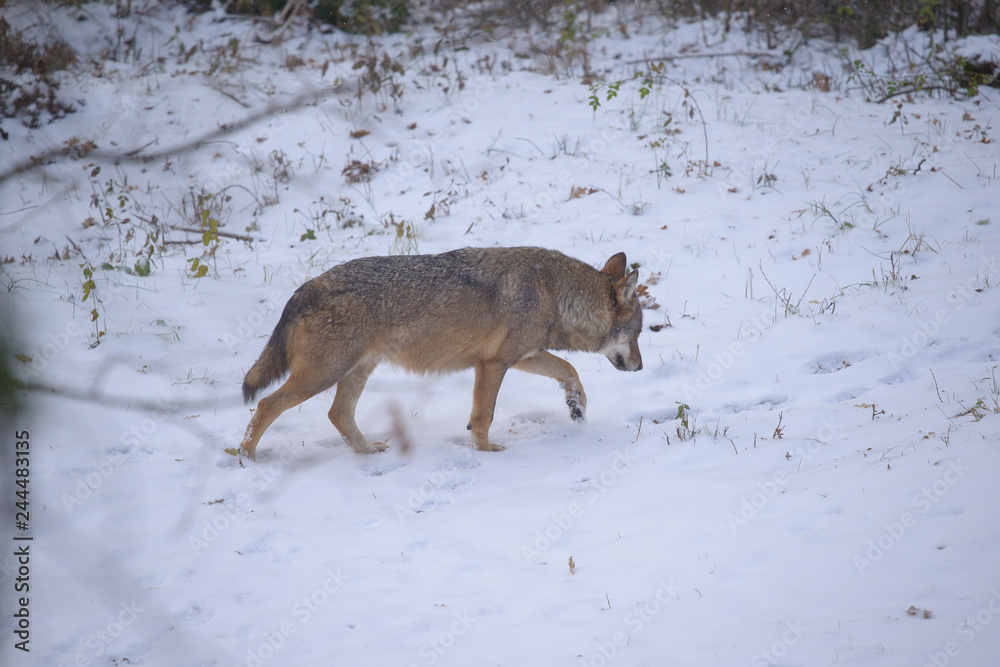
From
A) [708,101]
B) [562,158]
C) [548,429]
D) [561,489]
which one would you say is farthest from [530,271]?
[708,101]

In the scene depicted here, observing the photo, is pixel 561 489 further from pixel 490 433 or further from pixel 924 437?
pixel 924 437

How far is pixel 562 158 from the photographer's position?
1118 centimetres

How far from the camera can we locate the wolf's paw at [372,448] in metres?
5.92

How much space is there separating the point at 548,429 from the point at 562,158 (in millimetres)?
6091

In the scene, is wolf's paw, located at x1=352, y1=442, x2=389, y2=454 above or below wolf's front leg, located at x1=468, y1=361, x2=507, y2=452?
below

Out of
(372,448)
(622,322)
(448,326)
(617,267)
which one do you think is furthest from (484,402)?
(617,267)

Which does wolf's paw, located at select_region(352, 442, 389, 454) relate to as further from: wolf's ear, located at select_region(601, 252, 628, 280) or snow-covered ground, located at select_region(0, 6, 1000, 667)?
wolf's ear, located at select_region(601, 252, 628, 280)

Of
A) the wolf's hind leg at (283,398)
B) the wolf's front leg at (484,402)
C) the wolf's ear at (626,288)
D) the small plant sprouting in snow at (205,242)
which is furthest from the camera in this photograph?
the small plant sprouting in snow at (205,242)

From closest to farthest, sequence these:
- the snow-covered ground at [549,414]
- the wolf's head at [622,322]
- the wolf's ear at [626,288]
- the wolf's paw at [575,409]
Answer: the snow-covered ground at [549,414], the wolf's paw at [575,409], the wolf's ear at [626,288], the wolf's head at [622,322]

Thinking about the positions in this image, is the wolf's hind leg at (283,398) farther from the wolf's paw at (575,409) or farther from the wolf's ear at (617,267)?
the wolf's ear at (617,267)

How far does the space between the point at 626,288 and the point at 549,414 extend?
1335mm

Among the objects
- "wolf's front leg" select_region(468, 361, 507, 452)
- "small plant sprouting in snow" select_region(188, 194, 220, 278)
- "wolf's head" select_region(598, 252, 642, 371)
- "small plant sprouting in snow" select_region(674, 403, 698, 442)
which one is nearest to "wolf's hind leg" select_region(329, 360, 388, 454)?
"wolf's front leg" select_region(468, 361, 507, 452)

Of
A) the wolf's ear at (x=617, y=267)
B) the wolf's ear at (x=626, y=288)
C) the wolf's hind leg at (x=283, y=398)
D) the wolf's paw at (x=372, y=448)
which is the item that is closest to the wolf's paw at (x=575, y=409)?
the wolf's ear at (x=626, y=288)

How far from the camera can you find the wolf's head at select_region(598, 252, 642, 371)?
6.41m
